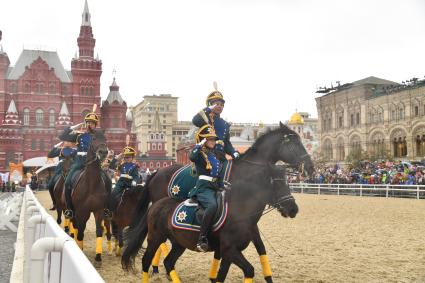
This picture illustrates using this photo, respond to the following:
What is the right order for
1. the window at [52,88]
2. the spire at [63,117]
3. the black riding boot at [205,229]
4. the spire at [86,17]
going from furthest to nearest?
the spire at [86,17], the window at [52,88], the spire at [63,117], the black riding boot at [205,229]

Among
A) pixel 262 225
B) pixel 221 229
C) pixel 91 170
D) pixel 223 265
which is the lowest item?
pixel 262 225

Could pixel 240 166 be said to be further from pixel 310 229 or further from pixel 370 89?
pixel 370 89

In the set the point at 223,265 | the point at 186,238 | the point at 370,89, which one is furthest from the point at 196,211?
the point at 370,89

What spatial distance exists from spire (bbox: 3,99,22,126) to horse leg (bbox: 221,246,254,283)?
75.3m

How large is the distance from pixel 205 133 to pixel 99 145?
3.59 metres

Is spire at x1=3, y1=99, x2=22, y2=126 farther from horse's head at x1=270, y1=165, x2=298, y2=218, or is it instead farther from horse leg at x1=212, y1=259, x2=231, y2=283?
horse leg at x1=212, y1=259, x2=231, y2=283

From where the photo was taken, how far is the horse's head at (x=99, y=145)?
9.55 metres

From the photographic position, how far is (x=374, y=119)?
2677 inches

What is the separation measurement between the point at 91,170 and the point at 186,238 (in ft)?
13.5

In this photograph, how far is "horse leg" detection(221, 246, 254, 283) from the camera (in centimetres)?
609

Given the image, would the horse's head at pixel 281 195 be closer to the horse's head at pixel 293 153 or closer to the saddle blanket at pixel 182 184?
the horse's head at pixel 293 153

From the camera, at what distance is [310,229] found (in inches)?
561

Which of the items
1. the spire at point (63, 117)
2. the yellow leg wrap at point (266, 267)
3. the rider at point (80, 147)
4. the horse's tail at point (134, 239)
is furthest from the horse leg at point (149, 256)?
the spire at point (63, 117)

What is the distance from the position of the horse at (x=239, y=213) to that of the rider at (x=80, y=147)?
314 cm
